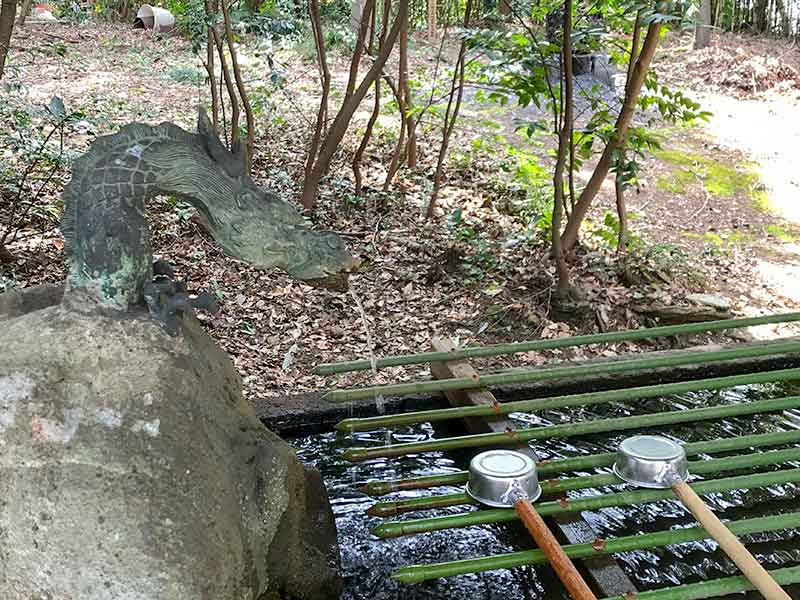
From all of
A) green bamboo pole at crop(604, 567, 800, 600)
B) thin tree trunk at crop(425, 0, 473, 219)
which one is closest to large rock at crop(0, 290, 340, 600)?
green bamboo pole at crop(604, 567, 800, 600)

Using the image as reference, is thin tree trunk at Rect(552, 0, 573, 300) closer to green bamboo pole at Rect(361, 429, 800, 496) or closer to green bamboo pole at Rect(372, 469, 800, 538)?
green bamboo pole at Rect(361, 429, 800, 496)

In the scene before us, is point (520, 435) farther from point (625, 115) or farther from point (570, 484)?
point (625, 115)

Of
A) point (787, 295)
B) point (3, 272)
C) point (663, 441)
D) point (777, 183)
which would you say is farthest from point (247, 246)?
point (777, 183)

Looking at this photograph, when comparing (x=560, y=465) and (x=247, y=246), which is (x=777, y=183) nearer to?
(x=560, y=465)

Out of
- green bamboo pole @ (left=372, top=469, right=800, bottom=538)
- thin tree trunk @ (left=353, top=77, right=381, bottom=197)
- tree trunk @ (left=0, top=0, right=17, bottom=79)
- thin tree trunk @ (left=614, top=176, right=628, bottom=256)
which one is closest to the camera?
green bamboo pole @ (left=372, top=469, right=800, bottom=538)

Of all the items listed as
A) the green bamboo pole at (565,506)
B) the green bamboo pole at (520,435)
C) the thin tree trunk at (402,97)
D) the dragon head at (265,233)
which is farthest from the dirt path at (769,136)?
the dragon head at (265,233)

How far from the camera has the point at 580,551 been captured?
197cm

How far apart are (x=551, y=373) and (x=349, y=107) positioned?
8.30 feet

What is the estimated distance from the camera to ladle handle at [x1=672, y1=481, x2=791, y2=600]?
1.81 metres

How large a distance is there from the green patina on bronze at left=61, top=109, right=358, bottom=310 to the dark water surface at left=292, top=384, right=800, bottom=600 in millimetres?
931

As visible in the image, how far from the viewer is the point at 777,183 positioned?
6.88 m

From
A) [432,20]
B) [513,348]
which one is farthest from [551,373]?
[432,20]

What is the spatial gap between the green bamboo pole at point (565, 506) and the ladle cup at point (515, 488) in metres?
0.04

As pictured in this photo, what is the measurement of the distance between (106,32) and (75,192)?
9794 mm
